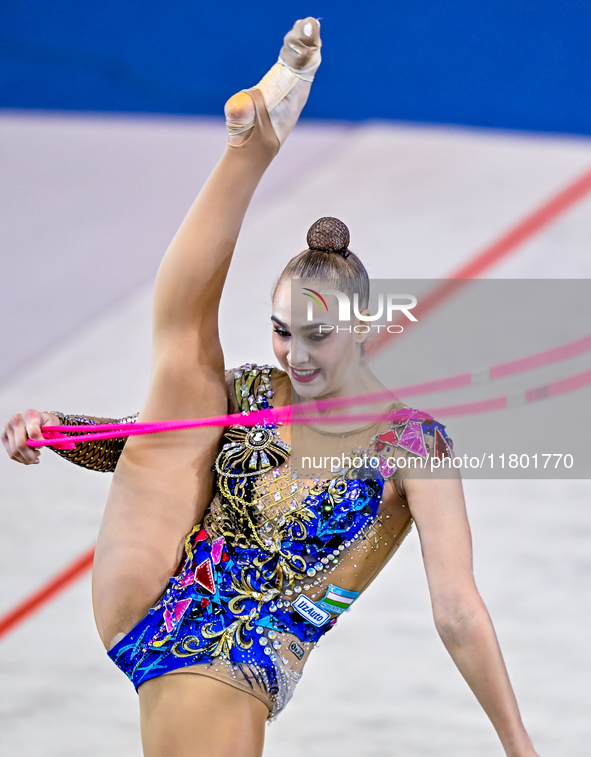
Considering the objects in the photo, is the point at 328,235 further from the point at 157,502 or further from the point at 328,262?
the point at 157,502

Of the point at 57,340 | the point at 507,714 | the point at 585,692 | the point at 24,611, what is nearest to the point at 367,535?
the point at 507,714

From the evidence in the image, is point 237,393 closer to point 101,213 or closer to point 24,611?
point 24,611

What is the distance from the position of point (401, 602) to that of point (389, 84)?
216 centimetres

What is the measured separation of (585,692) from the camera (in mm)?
2234

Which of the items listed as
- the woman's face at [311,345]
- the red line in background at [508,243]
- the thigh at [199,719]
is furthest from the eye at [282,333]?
A: the red line in background at [508,243]

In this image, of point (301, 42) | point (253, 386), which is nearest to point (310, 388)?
point (253, 386)

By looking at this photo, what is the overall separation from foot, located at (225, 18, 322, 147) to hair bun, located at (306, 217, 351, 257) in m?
0.14

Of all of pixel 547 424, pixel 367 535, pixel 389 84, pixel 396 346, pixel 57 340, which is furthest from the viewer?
pixel 389 84

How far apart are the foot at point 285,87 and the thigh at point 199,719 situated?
0.75 metres

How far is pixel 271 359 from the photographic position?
127 inches

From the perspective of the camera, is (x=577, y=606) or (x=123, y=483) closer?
(x=123, y=483)

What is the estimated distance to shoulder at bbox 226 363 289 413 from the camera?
143 centimetres

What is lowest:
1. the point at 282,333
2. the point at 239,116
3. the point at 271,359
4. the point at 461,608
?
the point at 461,608

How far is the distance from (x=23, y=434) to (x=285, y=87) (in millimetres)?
612
